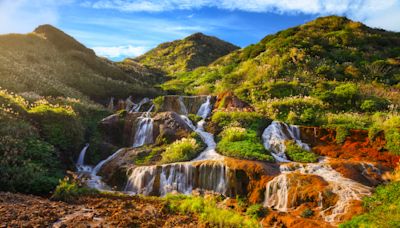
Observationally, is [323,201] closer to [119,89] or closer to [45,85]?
[45,85]

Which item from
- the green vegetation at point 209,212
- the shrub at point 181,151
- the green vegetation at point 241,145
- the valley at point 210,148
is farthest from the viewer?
the shrub at point 181,151

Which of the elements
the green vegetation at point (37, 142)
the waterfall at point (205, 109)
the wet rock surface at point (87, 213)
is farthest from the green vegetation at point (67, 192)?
the waterfall at point (205, 109)

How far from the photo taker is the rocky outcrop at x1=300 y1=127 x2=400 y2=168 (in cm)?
1764

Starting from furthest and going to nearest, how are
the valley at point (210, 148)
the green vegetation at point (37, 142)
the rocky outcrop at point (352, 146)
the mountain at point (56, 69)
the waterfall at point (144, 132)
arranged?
1. the mountain at point (56, 69)
2. the waterfall at point (144, 132)
3. the rocky outcrop at point (352, 146)
4. the green vegetation at point (37, 142)
5. the valley at point (210, 148)

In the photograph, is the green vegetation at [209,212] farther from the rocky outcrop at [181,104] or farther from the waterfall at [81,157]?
the rocky outcrop at [181,104]

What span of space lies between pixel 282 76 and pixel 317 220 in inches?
919

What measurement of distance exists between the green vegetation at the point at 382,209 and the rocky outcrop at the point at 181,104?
55.7ft

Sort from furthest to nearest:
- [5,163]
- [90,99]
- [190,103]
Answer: [90,99]
[190,103]
[5,163]

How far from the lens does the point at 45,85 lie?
26.9m

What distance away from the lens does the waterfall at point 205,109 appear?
27.1 meters

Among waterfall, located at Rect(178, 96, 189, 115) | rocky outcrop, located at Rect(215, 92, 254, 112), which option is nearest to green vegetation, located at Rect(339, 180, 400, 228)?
rocky outcrop, located at Rect(215, 92, 254, 112)

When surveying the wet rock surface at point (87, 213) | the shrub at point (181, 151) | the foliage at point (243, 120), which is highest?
the foliage at point (243, 120)

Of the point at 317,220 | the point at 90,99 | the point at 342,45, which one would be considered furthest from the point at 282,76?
the point at 317,220

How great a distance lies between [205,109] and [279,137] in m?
8.49
